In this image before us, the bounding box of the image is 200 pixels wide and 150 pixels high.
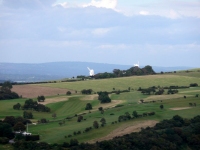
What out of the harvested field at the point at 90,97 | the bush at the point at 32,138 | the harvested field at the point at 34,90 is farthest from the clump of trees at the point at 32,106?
the bush at the point at 32,138

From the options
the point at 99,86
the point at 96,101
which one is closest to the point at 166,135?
the point at 96,101

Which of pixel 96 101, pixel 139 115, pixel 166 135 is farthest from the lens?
pixel 96 101

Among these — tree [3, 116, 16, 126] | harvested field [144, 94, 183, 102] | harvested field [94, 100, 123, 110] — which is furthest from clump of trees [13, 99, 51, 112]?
harvested field [144, 94, 183, 102]

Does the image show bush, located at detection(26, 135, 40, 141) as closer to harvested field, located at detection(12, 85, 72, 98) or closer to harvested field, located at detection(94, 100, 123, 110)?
harvested field, located at detection(94, 100, 123, 110)

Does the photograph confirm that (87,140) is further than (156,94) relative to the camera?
No

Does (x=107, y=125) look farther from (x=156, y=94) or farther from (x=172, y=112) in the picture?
(x=156, y=94)

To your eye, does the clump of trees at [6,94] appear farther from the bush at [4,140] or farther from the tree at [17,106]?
the bush at [4,140]
